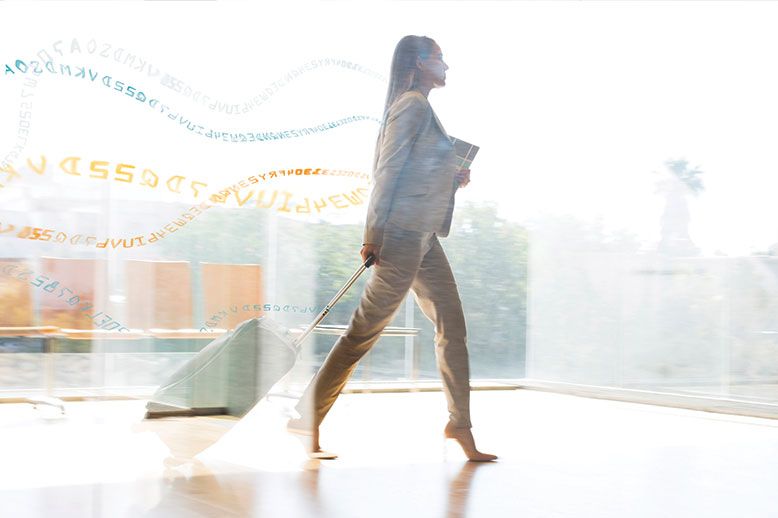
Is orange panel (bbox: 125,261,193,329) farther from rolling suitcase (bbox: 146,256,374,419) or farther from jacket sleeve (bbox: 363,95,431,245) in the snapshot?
jacket sleeve (bbox: 363,95,431,245)

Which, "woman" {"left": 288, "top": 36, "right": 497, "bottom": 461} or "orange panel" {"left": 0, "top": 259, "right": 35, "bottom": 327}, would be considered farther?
"woman" {"left": 288, "top": 36, "right": 497, "bottom": 461}

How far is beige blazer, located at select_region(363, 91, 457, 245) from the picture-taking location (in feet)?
8.96

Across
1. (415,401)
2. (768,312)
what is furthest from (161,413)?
(768,312)

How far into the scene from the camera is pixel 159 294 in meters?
2.67

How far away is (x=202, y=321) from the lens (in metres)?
2.68

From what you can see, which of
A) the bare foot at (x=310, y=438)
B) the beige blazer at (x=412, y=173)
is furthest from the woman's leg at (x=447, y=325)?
the bare foot at (x=310, y=438)

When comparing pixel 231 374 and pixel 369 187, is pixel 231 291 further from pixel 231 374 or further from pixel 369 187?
pixel 369 187

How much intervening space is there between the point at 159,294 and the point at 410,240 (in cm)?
71

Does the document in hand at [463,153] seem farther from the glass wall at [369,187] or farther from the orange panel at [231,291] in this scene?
the orange panel at [231,291]

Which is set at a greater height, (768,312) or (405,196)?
(405,196)

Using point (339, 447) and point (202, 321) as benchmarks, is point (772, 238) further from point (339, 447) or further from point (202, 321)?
point (202, 321)

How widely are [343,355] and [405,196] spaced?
1.59 ft

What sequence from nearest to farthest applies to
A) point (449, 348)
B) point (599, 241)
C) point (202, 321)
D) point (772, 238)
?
point (202, 321) < point (449, 348) < point (772, 238) < point (599, 241)

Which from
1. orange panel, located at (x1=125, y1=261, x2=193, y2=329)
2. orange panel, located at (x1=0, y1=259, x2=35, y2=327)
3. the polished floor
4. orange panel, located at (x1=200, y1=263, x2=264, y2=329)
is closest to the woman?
the polished floor
